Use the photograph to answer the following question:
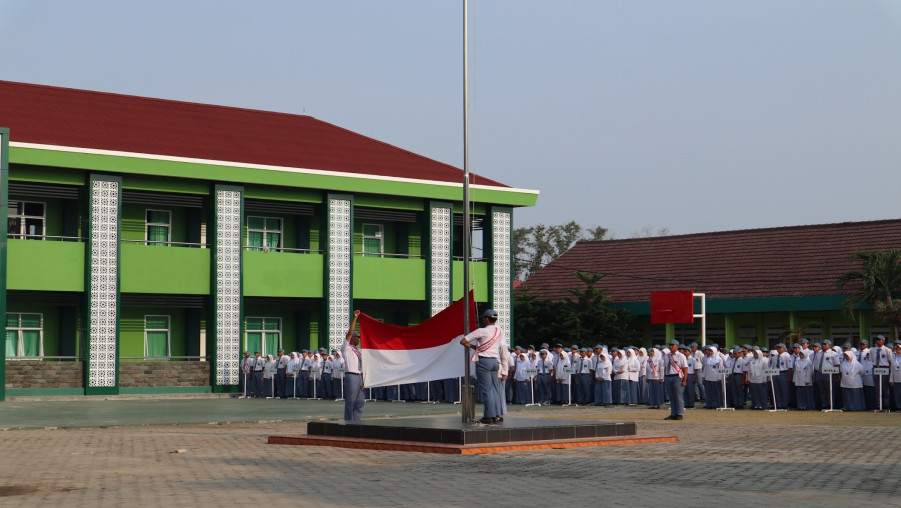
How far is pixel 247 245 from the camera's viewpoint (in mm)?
39188

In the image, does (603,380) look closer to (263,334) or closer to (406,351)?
(406,351)

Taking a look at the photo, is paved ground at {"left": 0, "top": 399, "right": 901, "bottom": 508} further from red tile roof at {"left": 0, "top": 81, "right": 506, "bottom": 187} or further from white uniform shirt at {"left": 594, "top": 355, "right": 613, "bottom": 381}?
red tile roof at {"left": 0, "top": 81, "right": 506, "bottom": 187}

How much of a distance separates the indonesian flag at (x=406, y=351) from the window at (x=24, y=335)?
2037cm

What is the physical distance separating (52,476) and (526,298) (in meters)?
33.1

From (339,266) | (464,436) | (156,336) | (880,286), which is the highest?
(339,266)

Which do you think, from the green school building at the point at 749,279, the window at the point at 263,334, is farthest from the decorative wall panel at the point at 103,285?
the green school building at the point at 749,279

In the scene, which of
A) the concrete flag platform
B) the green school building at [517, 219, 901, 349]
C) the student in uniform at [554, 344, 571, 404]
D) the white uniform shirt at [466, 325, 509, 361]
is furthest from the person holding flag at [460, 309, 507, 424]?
the green school building at [517, 219, 901, 349]

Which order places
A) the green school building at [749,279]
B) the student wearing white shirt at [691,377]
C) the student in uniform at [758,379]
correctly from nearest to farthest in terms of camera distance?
the student in uniform at [758,379]
the student wearing white shirt at [691,377]
the green school building at [749,279]

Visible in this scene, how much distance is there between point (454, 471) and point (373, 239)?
2972cm

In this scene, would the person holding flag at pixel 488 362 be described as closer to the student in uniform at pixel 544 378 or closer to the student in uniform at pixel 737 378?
the student in uniform at pixel 737 378

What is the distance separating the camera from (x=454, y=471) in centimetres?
1243

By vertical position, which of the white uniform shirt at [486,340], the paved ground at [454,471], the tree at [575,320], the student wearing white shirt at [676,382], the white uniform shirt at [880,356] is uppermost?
the tree at [575,320]

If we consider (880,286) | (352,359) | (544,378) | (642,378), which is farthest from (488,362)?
(880,286)

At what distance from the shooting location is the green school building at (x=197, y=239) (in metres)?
34.5
